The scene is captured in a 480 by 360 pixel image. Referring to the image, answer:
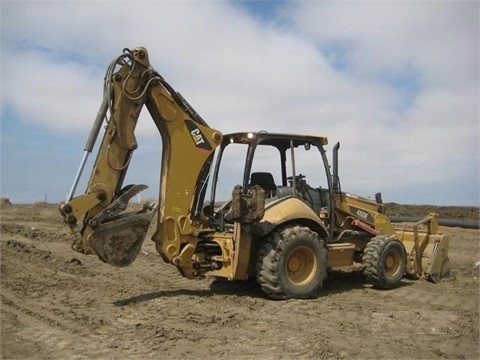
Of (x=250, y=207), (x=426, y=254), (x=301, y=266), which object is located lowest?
(x=301, y=266)

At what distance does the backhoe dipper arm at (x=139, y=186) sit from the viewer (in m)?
6.68

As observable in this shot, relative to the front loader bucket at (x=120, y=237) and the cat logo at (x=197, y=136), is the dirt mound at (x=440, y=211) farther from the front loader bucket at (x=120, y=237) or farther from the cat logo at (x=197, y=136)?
the front loader bucket at (x=120, y=237)

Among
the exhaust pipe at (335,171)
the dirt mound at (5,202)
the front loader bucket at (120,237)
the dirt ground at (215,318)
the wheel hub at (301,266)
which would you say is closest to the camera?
the dirt ground at (215,318)

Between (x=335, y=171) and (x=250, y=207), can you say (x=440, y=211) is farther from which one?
(x=250, y=207)

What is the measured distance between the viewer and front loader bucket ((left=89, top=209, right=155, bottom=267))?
666 cm

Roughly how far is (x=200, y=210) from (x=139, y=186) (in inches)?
41.0

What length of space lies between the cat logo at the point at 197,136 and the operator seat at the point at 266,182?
3.46 feet

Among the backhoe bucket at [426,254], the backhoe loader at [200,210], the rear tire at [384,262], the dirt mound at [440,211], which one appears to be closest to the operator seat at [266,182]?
the backhoe loader at [200,210]

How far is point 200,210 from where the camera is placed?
7617 millimetres

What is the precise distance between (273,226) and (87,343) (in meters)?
3.05

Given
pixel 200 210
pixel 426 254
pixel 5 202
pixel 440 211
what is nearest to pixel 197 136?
pixel 200 210

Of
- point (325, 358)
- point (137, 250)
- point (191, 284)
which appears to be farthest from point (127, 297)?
point (325, 358)

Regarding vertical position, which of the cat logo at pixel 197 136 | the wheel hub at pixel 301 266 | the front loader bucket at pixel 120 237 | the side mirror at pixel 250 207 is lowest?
the wheel hub at pixel 301 266

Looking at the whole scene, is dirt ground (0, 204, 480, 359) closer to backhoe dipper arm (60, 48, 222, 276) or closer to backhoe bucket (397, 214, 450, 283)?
backhoe bucket (397, 214, 450, 283)
